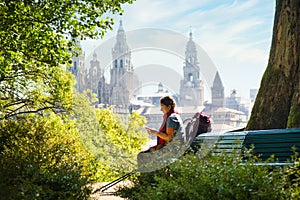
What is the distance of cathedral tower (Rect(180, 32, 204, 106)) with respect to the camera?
6023mm

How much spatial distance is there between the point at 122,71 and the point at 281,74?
254 cm

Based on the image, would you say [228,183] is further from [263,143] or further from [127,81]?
[127,81]

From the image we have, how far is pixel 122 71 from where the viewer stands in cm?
639

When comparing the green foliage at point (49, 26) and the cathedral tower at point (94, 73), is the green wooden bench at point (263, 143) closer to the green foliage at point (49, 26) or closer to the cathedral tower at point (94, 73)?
the cathedral tower at point (94, 73)

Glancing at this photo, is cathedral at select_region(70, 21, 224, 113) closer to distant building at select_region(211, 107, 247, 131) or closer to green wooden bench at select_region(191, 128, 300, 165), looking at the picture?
distant building at select_region(211, 107, 247, 131)

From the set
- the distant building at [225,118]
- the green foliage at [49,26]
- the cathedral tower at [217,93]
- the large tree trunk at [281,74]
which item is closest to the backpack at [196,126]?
the distant building at [225,118]

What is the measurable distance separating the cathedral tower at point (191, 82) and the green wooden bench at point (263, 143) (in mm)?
519

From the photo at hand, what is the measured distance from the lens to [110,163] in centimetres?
716

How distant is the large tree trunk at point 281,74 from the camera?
292 inches

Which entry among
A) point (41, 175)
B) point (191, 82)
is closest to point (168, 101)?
point (191, 82)

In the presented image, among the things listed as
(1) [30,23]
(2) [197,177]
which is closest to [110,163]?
(2) [197,177]

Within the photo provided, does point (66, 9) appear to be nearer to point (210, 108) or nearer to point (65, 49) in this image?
point (65, 49)

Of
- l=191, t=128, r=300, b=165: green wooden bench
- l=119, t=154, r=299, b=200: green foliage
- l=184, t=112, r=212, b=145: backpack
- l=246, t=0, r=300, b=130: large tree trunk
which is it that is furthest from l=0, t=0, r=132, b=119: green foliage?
l=119, t=154, r=299, b=200: green foliage

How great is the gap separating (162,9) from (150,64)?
4.26 ft
